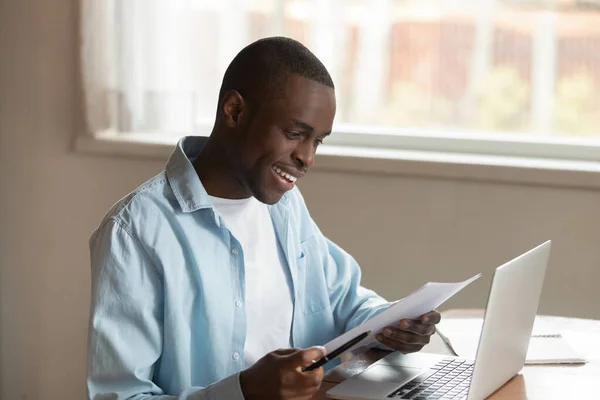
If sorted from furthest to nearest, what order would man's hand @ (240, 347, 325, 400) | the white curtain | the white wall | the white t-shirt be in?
the white curtain → the white wall → the white t-shirt → man's hand @ (240, 347, 325, 400)

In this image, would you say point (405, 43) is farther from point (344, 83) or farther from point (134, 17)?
point (134, 17)

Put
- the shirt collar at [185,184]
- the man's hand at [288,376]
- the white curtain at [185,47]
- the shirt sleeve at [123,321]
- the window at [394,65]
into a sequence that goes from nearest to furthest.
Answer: the man's hand at [288,376] → the shirt sleeve at [123,321] → the shirt collar at [185,184] → the window at [394,65] → the white curtain at [185,47]

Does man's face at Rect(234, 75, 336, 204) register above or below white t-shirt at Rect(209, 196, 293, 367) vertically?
above

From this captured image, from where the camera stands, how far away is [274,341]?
1.67 m

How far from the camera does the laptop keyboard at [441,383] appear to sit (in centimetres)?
139

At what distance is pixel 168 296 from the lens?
1.44 m

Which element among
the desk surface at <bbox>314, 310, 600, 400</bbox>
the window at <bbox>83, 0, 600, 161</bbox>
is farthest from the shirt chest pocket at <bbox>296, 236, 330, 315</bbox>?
the window at <bbox>83, 0, 600, 161</bbox>

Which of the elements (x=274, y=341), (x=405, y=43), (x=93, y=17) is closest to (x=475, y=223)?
(x=405, y=43)

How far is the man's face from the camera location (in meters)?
1.53

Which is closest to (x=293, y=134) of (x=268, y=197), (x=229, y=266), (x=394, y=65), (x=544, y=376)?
(x=268, y=197)

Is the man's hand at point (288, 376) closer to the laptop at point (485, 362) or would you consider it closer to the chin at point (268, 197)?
the laptop at point (485, 362)

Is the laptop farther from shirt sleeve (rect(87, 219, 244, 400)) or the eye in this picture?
the eye

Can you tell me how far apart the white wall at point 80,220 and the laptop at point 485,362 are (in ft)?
3.34

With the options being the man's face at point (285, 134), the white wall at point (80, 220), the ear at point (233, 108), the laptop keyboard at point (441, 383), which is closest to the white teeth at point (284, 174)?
the man's face at point (285, 134)
